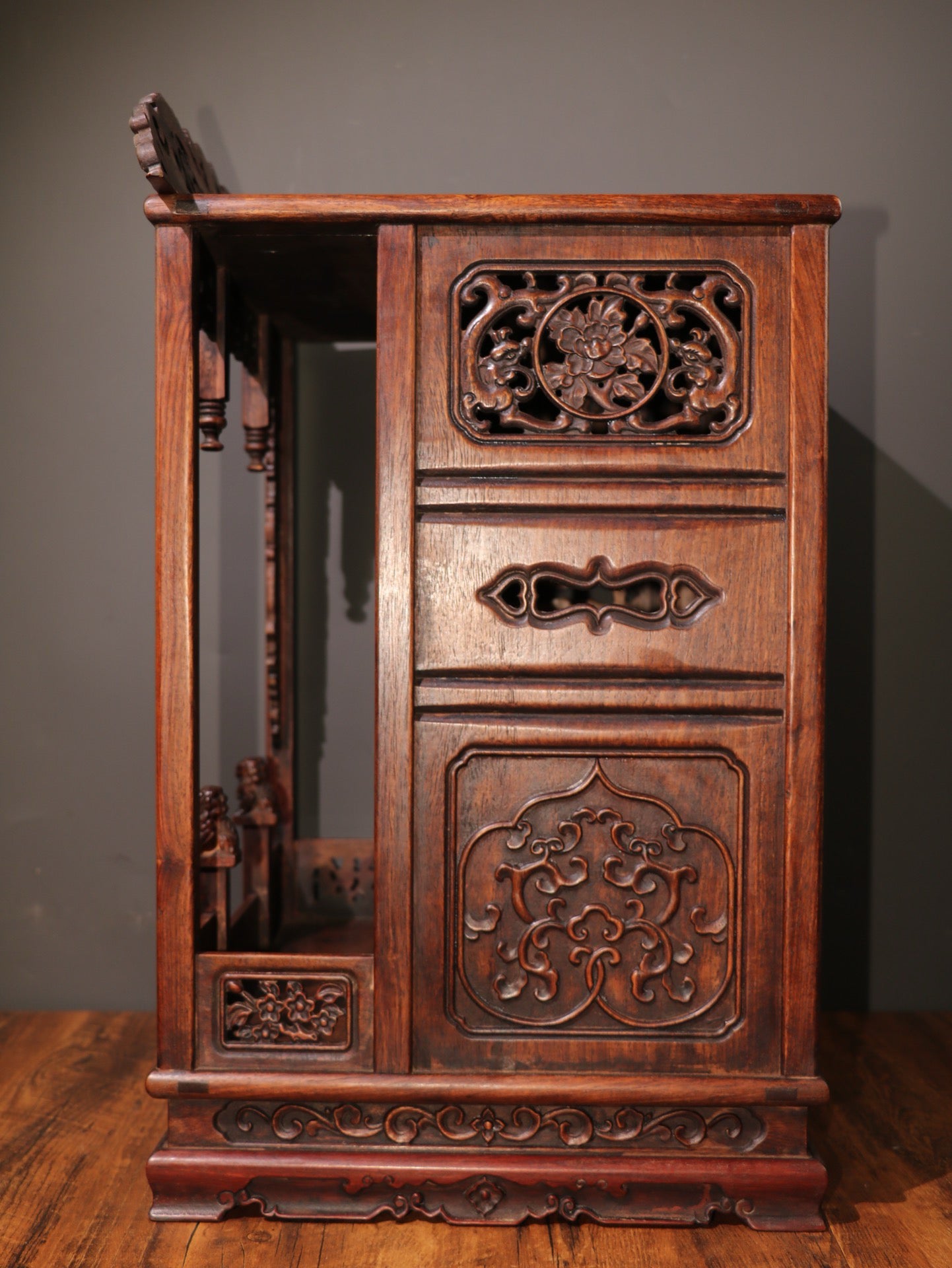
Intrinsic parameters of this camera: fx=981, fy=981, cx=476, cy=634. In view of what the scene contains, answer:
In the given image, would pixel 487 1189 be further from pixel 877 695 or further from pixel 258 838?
pixel 877 695

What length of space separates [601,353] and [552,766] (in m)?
0.66

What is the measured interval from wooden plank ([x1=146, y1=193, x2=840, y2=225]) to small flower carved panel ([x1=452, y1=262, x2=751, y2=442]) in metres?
0.08

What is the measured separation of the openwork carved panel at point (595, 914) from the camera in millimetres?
1555

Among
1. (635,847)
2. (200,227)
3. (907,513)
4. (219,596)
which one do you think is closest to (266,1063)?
(635,847)

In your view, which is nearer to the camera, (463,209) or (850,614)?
(463,209)

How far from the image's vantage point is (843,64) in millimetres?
2287

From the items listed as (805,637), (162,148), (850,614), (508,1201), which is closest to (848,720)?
(850,614)

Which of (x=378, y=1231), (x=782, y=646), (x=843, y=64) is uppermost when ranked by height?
(x=843, y=64)

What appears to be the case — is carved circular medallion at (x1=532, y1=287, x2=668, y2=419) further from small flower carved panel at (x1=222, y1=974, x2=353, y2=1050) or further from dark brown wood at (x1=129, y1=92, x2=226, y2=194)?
small flower carved panel at (x1=222, y1=974, x2=353, y2=1050)

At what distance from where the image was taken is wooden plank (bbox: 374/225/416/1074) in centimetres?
Answer: 154

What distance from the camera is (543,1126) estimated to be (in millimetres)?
1561

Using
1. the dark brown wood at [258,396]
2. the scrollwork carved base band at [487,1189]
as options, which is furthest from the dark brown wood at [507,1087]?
the dark brown wood at [258,396]

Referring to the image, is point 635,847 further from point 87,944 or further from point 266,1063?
point 87,944

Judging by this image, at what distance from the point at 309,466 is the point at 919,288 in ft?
4.96
